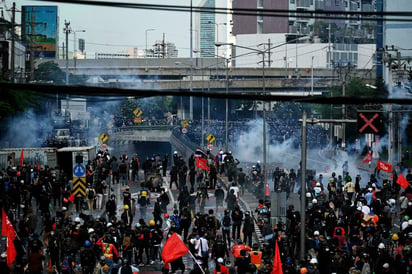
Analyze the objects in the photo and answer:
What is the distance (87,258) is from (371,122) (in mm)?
7604

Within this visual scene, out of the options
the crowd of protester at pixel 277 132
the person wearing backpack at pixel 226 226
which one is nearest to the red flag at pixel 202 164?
the person wearing backpack at pixel 226 226

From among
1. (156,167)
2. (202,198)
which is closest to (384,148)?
(156,167)

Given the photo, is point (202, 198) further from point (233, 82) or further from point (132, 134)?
point (233, 82)

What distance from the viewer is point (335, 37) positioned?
12056 centimetres

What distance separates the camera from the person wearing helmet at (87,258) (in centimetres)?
1869

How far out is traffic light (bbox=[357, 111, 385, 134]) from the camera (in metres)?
13.6

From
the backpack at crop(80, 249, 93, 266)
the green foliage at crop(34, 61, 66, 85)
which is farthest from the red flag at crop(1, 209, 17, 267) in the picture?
the green foliage at crop(34, 61, 66, 85)

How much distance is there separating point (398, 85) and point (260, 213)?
29.7 meters

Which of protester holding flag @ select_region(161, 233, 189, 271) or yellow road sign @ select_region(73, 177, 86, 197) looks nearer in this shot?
protester holding flag @ select_region(161, 233, 189, 271)

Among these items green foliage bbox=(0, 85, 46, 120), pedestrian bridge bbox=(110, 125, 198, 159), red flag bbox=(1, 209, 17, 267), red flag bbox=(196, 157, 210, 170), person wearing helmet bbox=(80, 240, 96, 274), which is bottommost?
person wearing helmet bbox=(80, 240, 96, 274)

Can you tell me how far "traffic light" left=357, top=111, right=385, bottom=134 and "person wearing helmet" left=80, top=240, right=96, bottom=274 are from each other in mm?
7301

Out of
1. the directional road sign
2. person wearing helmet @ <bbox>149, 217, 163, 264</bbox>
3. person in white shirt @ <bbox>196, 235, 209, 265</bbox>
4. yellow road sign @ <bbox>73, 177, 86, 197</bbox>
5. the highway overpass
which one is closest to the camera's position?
person in white shirt @ <bbox>196, 235, 209, 265</bbox>

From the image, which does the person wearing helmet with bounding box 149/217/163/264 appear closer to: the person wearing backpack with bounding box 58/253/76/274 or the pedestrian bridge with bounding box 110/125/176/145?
the person wearing backpack with bounding box 58/253/76/274

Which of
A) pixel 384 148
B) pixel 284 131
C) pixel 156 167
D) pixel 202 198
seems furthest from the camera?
pixel 284 131
